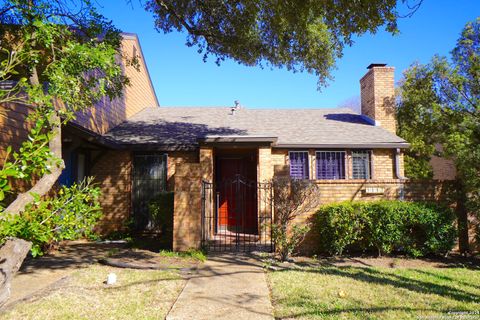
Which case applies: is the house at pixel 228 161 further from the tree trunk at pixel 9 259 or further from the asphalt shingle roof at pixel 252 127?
the tree trunk at pixel 9 259

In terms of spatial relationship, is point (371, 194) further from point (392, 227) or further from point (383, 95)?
point (383, 95)

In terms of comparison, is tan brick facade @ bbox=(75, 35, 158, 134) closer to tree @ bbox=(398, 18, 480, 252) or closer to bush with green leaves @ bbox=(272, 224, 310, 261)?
bush with green leaves @ bbox=(272, 224, 310, 261)

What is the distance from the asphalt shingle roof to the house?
40 millimetres

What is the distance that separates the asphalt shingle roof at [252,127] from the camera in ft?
37.1

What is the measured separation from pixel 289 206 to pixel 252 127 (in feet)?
19.3

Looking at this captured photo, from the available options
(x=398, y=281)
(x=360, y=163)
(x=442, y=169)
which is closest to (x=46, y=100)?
(x=398, y=281)

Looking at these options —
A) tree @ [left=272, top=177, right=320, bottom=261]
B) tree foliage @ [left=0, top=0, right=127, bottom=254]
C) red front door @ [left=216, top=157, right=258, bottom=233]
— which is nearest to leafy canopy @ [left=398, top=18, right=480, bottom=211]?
tree @ [left=272, top=177, right=320, bottom=261]

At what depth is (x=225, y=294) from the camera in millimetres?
5109

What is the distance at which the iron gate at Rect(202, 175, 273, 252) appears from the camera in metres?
9.72

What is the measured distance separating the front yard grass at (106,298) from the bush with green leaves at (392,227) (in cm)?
389

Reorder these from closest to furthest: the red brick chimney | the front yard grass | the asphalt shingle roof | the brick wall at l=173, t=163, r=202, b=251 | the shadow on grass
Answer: the front yard grass → the shadow on grass → the brick wall at l=173, t=163, r=202, b=251 → the asphalt shingle roof → the red brick chimney

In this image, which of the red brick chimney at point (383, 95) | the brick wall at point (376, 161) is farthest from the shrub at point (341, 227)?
the red brick chimney at point (383, 95)

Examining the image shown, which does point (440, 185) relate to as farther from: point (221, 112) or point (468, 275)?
point (221, 112)

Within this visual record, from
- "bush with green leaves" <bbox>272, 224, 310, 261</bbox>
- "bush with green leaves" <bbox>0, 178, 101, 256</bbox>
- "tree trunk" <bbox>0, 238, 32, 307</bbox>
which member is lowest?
"bush with green leaves" <bbox>272, 224, 310, 261</bbox>
